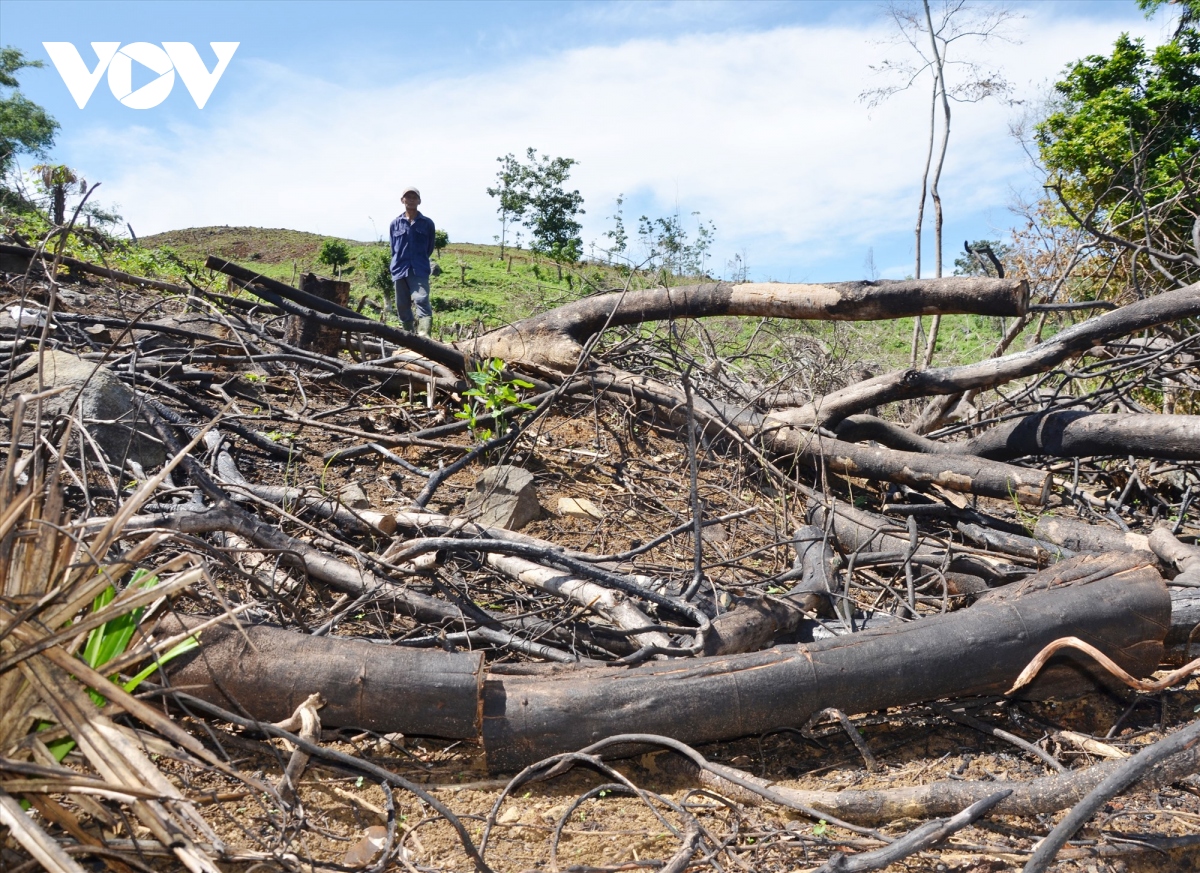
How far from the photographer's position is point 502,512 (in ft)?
11.7

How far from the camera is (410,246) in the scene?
812cm

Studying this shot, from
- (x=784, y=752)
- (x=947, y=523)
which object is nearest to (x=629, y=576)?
(x=784, y=752)

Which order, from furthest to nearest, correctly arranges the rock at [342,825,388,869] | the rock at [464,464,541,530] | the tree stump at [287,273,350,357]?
the tree stump at [287,273,350,357] < the rock at [464,464,541,530] < the rock at [342,825,388,869]

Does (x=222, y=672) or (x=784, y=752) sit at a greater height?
(x=222, y=672)

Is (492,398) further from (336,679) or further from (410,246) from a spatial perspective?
(410,246)

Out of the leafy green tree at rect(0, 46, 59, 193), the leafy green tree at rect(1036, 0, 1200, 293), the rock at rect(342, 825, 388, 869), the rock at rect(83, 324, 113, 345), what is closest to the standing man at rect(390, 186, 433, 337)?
the rock at rect(83, 324, 113, 345)

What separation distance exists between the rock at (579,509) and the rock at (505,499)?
181 millimetres

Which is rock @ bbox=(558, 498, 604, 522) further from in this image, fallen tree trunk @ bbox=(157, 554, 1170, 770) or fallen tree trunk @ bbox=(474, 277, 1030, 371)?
fallen tree trunk @ bbox=(157, 554, 1170, 770)

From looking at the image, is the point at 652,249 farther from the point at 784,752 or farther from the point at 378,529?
the point at 784,752

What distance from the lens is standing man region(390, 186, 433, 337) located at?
812 cm

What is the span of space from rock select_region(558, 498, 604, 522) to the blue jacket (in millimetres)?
4908

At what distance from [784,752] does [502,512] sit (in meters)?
1.66

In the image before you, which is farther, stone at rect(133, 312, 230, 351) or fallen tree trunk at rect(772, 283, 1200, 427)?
stone at rect(133, 312, 230, 351)

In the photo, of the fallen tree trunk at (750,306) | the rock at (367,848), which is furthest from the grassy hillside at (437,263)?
the rock at (367,848)
